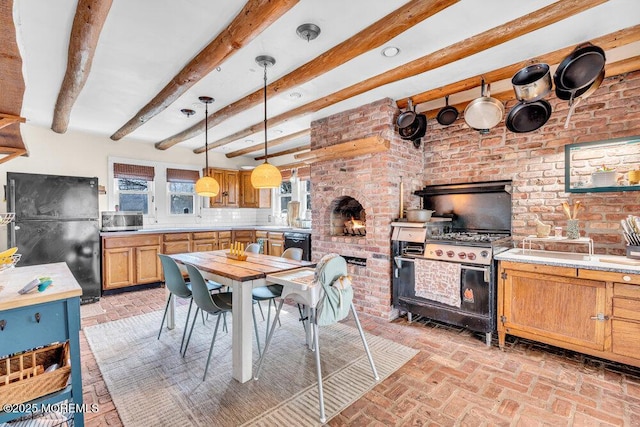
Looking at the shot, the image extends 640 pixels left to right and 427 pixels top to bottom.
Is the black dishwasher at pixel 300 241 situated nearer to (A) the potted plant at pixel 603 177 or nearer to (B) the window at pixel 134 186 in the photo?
(B) the window at pixel 134 186

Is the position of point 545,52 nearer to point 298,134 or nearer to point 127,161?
point 298,134

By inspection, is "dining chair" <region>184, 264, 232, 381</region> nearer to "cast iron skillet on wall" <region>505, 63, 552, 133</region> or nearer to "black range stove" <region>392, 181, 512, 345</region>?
"black range stove" <region>392, 181, 512, 345</region>

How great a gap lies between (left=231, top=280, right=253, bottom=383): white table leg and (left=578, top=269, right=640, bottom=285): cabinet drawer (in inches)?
101

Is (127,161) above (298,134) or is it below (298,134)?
below

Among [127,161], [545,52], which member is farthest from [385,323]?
[127,161]

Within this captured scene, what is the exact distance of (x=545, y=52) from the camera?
7.93 ft

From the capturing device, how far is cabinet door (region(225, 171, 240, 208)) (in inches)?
244

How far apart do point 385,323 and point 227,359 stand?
5.64 feet

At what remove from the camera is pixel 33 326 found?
150 cm

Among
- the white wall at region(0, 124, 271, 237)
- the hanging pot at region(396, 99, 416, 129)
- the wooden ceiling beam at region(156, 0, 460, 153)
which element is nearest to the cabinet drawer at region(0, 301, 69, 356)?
the wooden ceiling beam at region(156, 0, 460, 153)

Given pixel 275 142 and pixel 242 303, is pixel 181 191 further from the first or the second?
pixel 242 303

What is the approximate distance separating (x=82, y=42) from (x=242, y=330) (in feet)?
7.55

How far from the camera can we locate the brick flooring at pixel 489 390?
6.13 feet

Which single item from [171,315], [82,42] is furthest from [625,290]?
[82,42]
